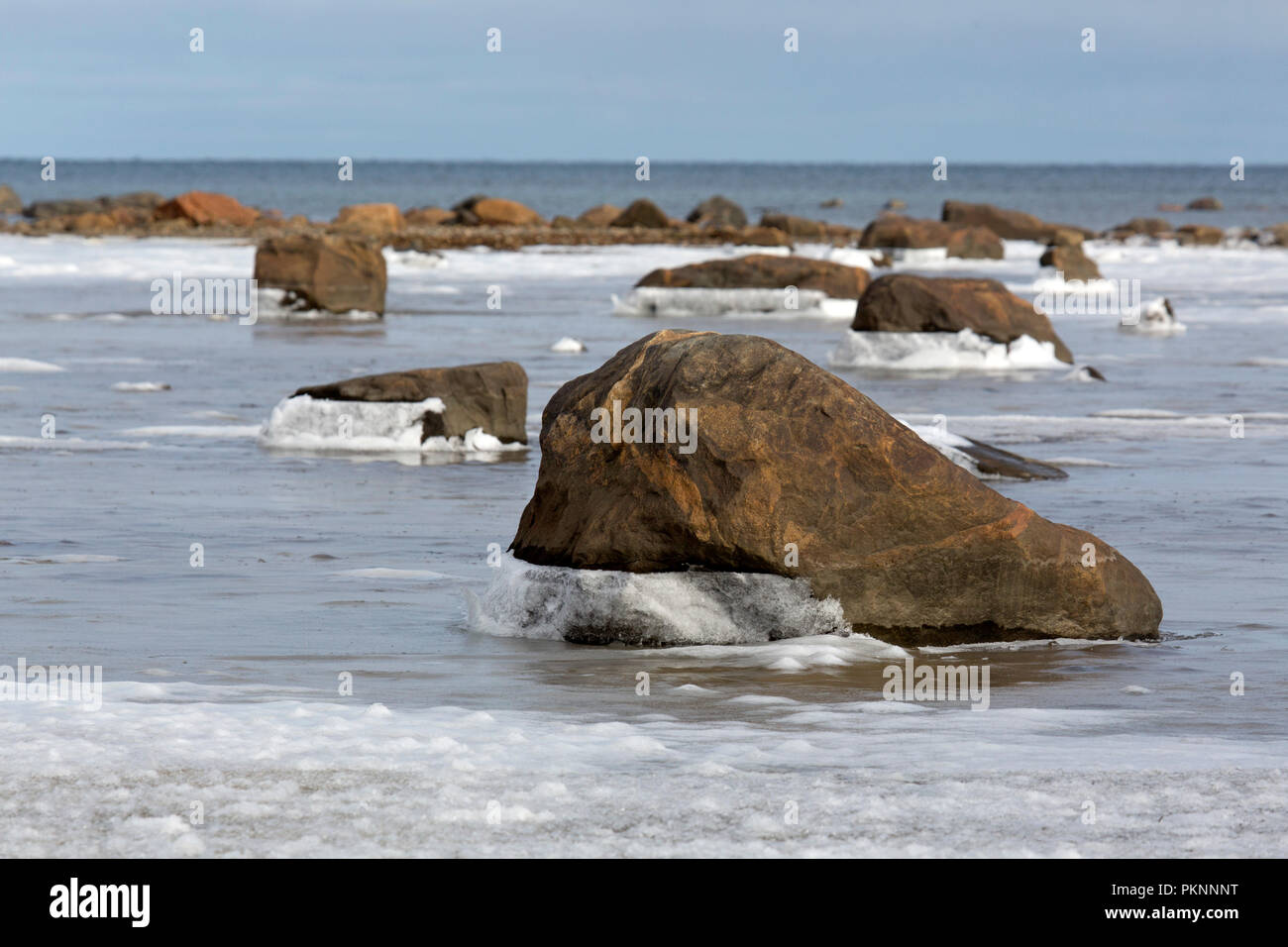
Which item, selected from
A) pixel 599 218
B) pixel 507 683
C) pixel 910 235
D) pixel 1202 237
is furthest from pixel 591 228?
pixel 507 683

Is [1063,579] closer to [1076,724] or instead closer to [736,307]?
[1076,724]

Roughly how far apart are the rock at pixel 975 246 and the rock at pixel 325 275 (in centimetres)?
2554

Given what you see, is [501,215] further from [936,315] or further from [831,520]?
[831,520]

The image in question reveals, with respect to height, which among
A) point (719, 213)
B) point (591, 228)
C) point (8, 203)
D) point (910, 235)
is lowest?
point (910, 235)

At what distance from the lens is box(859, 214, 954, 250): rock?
49.5 metres

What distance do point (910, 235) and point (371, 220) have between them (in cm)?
1738

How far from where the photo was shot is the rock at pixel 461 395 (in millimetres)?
13297

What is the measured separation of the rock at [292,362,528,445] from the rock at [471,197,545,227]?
49.9 m

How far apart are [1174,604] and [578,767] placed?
3.71 m

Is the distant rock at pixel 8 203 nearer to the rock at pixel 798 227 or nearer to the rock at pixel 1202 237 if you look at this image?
the rock at pixel 798 227

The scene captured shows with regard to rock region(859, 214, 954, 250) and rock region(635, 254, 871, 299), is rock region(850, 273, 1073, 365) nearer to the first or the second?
rock region(635, 254, 871, 299)

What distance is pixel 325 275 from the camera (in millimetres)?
27375

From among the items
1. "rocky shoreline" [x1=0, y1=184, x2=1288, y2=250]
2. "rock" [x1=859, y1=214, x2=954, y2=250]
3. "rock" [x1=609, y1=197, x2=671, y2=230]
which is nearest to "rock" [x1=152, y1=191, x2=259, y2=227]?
"rocky shoreline" [x1=0, y1=184, x2=1288, y2=250]
